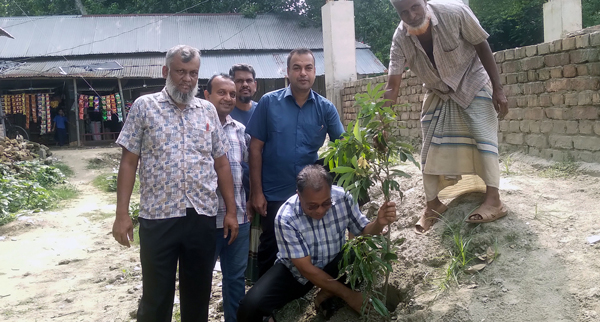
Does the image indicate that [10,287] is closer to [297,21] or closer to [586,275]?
[586,275]

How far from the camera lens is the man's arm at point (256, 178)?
3.23 meters

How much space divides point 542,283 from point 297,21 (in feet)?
58.6

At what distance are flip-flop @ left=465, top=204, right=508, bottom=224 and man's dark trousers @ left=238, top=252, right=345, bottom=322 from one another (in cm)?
88

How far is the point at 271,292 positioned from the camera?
9.66ft

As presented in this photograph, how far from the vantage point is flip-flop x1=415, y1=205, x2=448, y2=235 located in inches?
135

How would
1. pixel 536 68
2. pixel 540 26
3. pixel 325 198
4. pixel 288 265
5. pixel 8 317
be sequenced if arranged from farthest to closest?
pixel 540 26 < pixel 536 68 < pixel 8 317 < pixel 288 265 < pixel 325 198

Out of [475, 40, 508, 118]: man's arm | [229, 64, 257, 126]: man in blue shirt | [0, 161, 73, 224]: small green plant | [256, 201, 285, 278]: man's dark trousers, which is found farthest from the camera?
[0, 161, 73, 224]: small green plant

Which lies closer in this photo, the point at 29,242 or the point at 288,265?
the point at 288,265

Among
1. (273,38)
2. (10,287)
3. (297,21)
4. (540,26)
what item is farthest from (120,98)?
(540,26)

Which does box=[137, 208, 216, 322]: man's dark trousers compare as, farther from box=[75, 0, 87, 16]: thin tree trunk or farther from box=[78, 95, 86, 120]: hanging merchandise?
A: box=[75, 0, 87, 16]: thin tree trunk

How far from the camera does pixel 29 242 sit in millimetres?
6145

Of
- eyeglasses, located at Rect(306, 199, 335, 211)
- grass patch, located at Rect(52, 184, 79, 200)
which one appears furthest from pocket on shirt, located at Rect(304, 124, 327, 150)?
grass patch, located at Rect(52, 184, 79, 200)

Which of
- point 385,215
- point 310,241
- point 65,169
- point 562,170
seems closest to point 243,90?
point 310,241

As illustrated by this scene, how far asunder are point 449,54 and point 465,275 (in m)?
1.34
